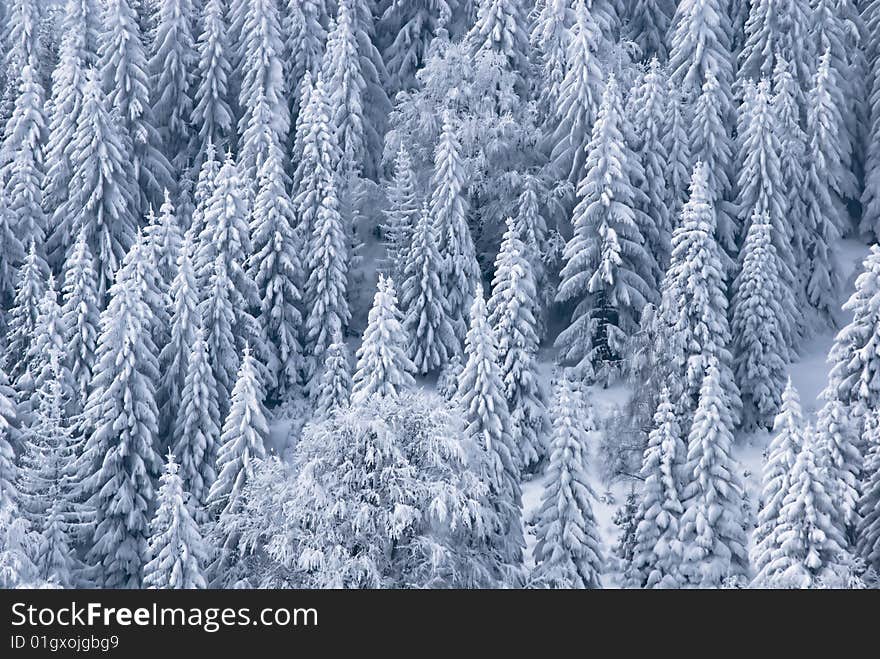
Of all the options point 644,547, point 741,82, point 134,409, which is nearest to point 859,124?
point 741,82

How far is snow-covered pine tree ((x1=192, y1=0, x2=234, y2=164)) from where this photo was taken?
253ft

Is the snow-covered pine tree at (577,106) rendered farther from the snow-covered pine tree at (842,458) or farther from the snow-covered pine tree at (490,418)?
the snow-covered pine tree at (842,458)

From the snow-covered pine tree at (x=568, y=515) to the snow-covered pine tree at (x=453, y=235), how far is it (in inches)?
604

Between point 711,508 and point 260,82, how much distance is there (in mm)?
33097

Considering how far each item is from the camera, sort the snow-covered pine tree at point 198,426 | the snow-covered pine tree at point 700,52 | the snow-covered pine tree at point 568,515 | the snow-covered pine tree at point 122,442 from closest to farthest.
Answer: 1. the snow-covered pine tree at point 568,515
2. the snow-covered pine tree at point 122,442
3. the snow-covered pine tree at point 198,426
4. the snow-covered pine tree at point 700,52

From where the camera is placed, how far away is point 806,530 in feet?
163

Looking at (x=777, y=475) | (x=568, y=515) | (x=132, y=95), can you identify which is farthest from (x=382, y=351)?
(x=132, y=95)

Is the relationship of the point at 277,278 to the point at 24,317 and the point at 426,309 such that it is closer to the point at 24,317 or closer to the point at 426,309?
the point at 426,309

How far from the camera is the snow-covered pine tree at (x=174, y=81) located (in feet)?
255

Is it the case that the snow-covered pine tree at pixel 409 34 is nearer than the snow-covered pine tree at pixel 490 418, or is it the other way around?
the snow-covered pine tree at pixel 490 418

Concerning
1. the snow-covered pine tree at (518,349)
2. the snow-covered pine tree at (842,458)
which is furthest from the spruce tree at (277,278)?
the snow-covered pine tree at (842,458)

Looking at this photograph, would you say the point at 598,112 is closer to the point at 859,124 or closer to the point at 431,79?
the point at 431,79

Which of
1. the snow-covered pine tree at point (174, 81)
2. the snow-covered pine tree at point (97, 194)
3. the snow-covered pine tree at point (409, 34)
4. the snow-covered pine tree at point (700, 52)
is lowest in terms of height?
the snow-covered pine tree at point (97, 194)

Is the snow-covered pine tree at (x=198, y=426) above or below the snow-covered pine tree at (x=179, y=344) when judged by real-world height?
below
